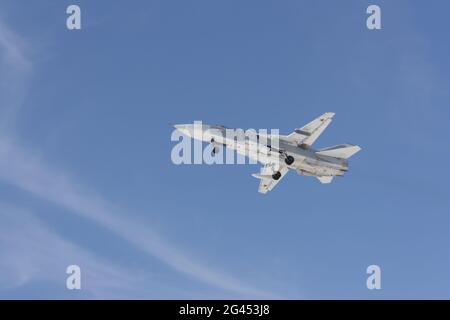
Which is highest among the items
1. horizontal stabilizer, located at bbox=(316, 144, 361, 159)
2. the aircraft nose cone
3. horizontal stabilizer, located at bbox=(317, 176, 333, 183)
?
the aircraft nose cone

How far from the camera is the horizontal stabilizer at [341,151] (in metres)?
96.8

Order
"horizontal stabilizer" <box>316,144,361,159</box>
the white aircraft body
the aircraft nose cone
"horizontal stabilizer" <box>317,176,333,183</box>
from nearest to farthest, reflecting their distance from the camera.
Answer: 1. the white aircraft body
2. the aircraft nose cone
3. "horizontal stabilizer" <box>316,144,361,159</box>
4. "horizontal stabilizer" <box>317,176,333,183</box>

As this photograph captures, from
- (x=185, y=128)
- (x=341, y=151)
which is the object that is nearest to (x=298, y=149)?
(x=341, y=151)

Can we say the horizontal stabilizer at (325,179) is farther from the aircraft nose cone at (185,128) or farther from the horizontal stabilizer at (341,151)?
the aircraft nose cone at (185,128)

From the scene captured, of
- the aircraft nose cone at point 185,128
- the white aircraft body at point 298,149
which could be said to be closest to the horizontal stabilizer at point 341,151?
the white aircraft body at point 298,149

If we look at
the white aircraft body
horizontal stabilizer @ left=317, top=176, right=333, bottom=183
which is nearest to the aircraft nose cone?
the white aircraft body

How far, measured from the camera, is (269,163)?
101 meters

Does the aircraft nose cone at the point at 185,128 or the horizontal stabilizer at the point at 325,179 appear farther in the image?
the horizontal stabilizer at the point at 325,179

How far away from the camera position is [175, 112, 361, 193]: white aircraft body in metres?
94.2

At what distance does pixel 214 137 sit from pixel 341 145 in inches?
698

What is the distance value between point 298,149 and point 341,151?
5.86 metres

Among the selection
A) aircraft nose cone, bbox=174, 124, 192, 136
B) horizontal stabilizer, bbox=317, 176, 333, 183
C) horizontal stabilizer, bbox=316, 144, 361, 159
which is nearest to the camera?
aircraft nose cone, bbox=174, 124, 192, 136

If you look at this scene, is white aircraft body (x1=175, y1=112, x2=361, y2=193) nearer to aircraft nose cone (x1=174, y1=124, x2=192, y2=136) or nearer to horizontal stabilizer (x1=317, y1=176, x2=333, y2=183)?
aircraft nose cone (x1=174, y1=124, x2=192, y2=136)
